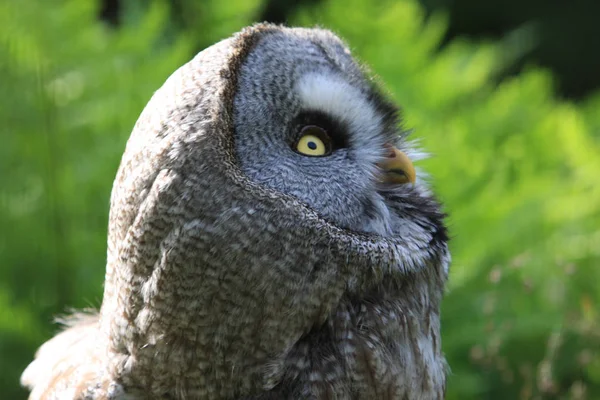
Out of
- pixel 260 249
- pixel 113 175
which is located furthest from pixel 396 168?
pixel 113 175

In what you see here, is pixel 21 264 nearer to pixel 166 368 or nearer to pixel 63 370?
pixel 63 370

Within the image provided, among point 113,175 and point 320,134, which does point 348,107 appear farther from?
point 113,175

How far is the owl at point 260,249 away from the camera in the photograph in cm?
91

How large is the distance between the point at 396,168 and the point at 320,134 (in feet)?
0.40

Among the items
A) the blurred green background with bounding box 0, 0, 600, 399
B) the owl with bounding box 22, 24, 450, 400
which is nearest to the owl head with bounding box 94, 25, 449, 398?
the owl with bounding box 22, 24, 450, 400

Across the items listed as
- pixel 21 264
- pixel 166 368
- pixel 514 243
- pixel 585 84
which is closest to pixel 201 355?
pixel 166 368

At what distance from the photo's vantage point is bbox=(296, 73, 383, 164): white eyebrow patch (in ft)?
3.33

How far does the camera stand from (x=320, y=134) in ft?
3.36

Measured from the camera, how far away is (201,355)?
93cm

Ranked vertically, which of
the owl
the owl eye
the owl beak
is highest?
the owl beak

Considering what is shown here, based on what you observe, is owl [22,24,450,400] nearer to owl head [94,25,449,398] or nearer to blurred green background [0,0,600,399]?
owl head [94,25,449,398]

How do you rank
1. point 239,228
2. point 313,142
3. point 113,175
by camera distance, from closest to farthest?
1. point 239,228
2. point 313,142
3. point 113,175

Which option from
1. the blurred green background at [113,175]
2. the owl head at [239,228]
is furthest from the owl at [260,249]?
the blurred green background at [113,175]

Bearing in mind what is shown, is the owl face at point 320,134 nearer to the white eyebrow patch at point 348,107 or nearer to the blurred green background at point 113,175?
the white eyebrow patch at point 348,107
